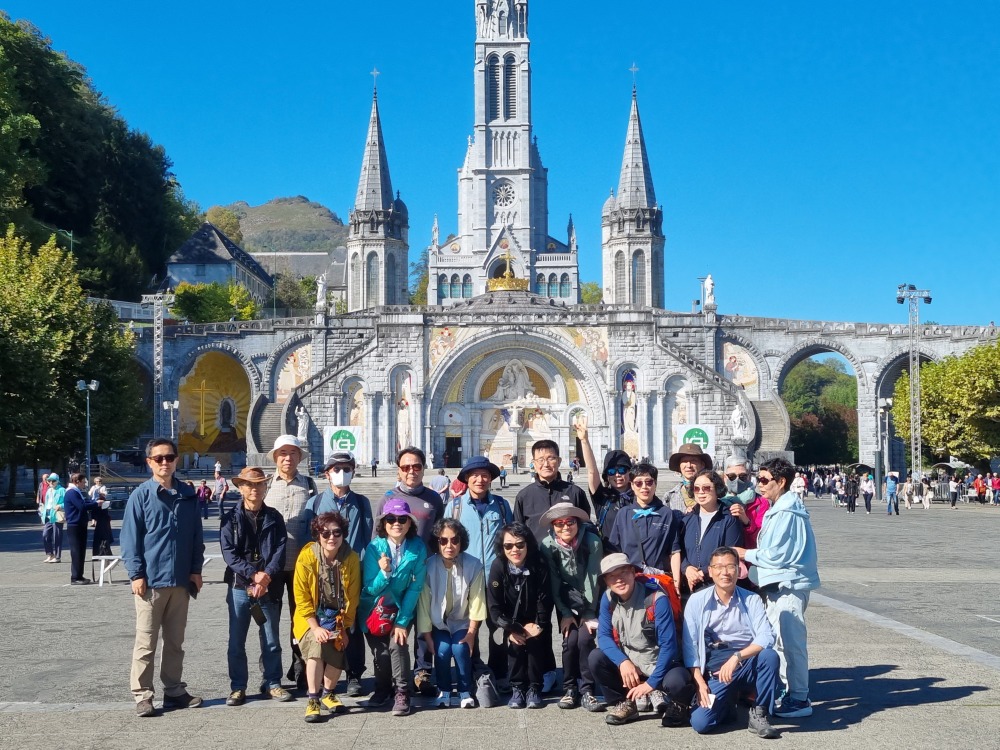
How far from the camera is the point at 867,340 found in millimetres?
48750

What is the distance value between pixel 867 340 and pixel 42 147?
130 feet

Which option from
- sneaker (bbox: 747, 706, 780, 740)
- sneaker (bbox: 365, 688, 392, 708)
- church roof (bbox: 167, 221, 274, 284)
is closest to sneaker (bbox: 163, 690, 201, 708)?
sneaker (bbox: 365, 688, 392, 708)

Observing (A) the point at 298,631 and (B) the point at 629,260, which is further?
(B) the point at 629,260

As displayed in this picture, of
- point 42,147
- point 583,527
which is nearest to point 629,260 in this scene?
point 42,147

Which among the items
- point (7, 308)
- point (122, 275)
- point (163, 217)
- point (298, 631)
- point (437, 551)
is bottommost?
point (298, 631)

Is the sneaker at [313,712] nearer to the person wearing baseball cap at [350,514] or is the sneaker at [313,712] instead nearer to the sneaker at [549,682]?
the person wearing baseball cap at [350,514]

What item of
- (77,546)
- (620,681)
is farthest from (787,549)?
(77,546)

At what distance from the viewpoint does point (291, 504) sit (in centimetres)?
791

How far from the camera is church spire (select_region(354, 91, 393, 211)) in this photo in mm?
64688

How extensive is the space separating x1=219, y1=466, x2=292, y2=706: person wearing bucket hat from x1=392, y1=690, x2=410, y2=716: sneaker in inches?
34.4

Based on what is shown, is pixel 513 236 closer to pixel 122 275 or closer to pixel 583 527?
pixel 122 275

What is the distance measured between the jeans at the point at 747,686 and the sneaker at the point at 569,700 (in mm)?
885

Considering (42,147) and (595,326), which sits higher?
(42,147)

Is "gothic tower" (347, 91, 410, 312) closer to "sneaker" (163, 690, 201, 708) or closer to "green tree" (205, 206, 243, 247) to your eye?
"green tree" (205, 206, 243, 247)
